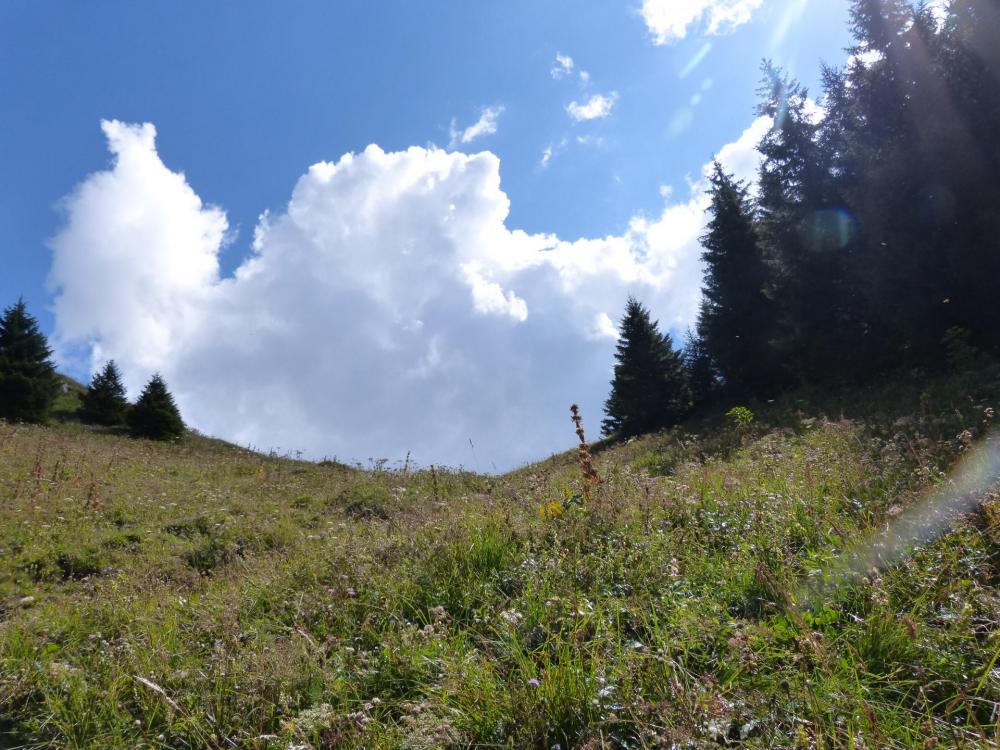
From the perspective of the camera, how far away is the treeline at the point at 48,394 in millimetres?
23281

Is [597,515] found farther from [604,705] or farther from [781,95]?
[781,95]

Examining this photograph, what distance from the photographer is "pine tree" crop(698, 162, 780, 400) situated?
2459 cm

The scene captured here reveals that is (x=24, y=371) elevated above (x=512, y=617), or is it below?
above

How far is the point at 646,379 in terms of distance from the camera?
27844 mm

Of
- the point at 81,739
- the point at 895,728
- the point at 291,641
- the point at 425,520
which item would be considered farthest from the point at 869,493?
the point at 81,739

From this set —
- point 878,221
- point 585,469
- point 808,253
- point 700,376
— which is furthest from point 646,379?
point 585,469

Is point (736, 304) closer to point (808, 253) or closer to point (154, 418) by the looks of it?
point (808, 253)

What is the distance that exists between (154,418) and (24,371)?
5930 millimetres

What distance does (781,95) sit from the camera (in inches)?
916

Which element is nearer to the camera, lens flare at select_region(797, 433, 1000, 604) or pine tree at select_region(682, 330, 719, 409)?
lens flare at select_region(797, 433, 1000, 604)

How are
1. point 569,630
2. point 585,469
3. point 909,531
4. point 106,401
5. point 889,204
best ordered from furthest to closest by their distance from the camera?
point 106,401 → point 889,204 → point 585,469 → point 909,531 → point 569,630

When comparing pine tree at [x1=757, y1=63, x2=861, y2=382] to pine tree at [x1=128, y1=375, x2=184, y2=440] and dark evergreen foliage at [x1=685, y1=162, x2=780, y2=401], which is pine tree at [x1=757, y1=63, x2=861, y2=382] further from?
pine tree at [x1=128, y1=375, x2=184, y2=440]

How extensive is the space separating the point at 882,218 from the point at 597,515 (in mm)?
16585

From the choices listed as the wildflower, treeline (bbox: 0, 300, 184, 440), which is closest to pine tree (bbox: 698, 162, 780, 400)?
the wildflower
